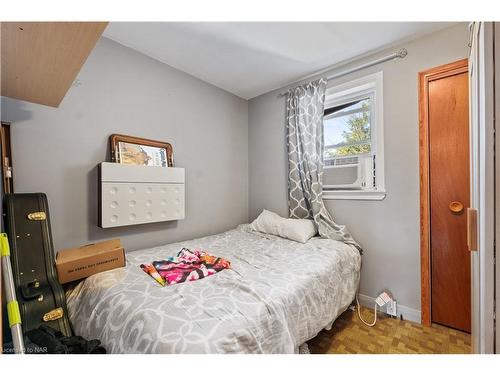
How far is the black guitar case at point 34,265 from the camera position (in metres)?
1.07

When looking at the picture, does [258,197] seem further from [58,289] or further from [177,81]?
[58,289]

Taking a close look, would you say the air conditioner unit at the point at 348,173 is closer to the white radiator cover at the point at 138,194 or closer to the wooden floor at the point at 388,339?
the wooden floor at the point at 388,339

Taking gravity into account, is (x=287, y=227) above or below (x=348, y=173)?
below

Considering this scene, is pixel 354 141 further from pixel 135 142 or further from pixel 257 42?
pixel 135 142

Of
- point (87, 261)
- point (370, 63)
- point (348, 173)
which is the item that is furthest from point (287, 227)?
point (370, 63)

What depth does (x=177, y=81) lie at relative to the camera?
2238 millimetres

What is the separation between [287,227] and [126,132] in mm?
1728

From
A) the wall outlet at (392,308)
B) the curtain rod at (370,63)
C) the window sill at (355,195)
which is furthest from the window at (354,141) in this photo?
the wall outlet at (392,308)

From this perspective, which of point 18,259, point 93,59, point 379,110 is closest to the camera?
point 18,259

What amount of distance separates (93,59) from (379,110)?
2452 millimetres

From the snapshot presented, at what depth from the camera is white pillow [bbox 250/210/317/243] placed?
2.08m

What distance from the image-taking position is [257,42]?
6.10 feet
